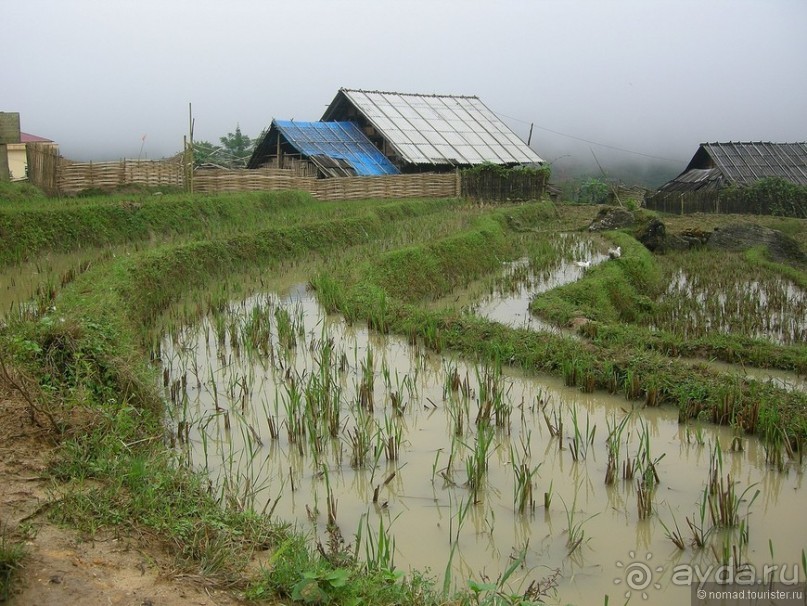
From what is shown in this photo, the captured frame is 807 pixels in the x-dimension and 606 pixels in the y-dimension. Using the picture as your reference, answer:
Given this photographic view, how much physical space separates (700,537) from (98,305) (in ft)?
15.2

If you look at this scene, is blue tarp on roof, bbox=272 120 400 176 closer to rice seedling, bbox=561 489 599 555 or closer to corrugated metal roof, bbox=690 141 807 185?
corrugated metal roof, bbox=690 141 807 185

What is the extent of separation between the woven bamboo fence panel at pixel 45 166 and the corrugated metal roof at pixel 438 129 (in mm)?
10476

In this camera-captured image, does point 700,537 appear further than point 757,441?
No

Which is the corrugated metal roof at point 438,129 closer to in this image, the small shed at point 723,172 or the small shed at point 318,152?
the small shed at point 318,152

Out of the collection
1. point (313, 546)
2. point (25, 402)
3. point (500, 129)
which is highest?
point (500, 129)

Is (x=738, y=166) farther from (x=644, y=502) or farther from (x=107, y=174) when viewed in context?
(x=644, y=502)

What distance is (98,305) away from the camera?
19.5 feet

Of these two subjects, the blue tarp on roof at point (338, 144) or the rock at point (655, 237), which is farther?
the blue tarp on roof at point (338, 144)

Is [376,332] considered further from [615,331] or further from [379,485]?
[379,485]

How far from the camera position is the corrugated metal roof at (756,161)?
947 inches

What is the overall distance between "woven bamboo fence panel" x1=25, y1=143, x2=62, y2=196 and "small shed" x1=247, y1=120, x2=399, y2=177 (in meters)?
7.57

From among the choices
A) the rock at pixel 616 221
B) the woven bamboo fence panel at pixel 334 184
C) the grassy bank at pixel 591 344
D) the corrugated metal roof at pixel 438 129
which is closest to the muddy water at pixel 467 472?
Answer: the grassy bank at pixel 591 344

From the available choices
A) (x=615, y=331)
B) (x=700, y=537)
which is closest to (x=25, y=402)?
(x=700, y=537)

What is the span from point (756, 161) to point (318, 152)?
47.4ft
